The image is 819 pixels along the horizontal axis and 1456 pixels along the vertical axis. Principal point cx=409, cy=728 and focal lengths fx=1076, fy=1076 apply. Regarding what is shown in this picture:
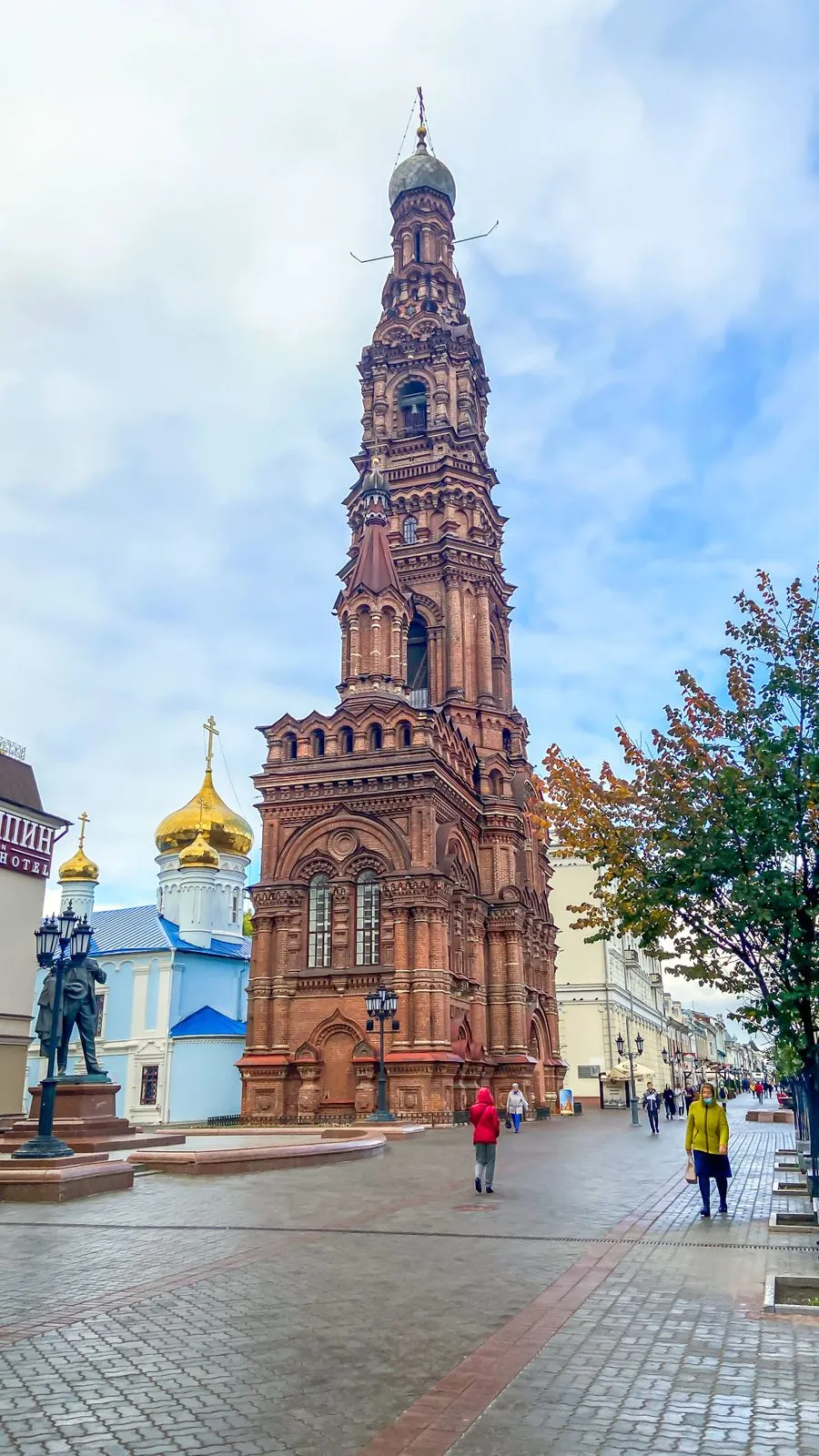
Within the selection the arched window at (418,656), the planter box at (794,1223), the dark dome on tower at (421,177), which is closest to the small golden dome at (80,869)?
the arched window at (418,656)

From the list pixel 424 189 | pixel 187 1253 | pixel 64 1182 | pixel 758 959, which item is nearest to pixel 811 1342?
pixel 187 1253

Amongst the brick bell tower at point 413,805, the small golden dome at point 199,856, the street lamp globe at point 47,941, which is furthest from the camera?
the small golden dome at point 199,856

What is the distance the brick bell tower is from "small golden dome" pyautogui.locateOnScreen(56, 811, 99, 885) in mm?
24313

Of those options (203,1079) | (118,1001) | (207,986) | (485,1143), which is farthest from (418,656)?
Result: (485,1143)

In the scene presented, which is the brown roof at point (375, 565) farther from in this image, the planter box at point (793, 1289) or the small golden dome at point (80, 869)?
the planter box at point (793, 1289)

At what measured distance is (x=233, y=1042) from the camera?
50.4m

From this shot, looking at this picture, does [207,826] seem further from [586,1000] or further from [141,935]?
[586,1000]

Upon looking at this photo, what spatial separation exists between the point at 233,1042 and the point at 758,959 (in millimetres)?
40162

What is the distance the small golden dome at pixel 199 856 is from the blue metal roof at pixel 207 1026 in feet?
29.9

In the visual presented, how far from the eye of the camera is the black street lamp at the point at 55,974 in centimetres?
1724

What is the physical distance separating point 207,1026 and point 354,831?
17.6 m

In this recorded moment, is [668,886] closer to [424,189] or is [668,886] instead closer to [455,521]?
[455,521]

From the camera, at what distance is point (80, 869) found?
61.6 m

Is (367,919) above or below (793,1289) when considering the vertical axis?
above
